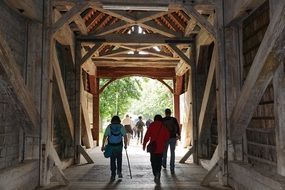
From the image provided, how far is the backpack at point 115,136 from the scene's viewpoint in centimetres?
636

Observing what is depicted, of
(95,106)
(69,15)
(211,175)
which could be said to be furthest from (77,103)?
(95,106)

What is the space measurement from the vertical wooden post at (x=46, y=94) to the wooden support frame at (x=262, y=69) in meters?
3.29

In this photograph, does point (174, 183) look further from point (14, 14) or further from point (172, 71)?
point (172, 71)

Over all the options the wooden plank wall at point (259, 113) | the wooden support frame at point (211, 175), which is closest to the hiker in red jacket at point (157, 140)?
the wooden support frame at point (211, 175)

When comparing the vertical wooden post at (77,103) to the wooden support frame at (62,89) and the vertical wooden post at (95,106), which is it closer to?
the wooden support frame at (62,89)

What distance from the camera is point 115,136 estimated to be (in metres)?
6.39

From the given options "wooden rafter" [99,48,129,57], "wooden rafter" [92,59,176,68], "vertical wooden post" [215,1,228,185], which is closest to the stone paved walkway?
"vertical wooden post" [215,1,228,185]

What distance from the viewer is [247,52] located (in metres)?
5.75

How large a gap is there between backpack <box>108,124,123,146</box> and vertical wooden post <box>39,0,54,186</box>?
124 centimetres

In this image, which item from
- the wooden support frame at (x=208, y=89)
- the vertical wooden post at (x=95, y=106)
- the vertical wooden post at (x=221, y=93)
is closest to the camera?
the vertical wooden post at (x=221, y=93)

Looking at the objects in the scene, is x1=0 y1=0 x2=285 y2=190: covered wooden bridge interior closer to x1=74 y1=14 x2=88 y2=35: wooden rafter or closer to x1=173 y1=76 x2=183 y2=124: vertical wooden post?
x1=74 y1=14 x2=88 y2=35: wooden rafter

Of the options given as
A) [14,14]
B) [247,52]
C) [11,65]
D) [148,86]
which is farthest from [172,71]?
[148,86]

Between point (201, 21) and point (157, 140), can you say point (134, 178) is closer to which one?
point (157, 140)

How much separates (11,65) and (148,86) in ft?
140
